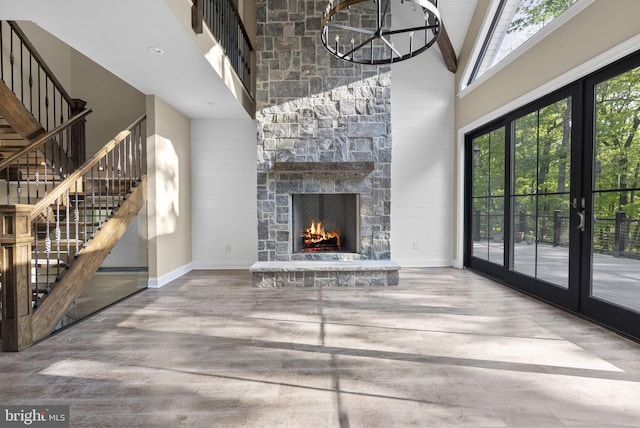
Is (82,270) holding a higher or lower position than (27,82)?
lower

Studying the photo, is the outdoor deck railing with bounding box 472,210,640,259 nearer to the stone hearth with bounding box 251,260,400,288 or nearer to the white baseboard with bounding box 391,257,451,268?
the white baseboard with bounding box 391,257,451,268

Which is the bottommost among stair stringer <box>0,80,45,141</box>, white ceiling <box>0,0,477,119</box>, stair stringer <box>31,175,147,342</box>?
stair stringer <box>31,175,147,342</box>

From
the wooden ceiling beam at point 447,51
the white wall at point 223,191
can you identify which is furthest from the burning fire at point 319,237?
the wooden ceiling beam at point 447,51

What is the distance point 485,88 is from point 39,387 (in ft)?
19.8

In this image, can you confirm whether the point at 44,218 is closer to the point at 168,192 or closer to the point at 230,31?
the point at 168,192

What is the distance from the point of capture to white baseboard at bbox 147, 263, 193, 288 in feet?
16.3

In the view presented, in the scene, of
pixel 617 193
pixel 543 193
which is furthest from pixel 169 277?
pixel 617 193

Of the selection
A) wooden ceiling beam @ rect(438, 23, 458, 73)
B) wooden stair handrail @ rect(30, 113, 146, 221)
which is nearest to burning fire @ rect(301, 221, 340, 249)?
wooden stair handrail @ rect(30, 113, 146, 221)

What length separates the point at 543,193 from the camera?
425 centimetres

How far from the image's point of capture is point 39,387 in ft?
7.32

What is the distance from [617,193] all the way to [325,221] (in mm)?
3741

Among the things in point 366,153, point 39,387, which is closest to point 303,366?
point 39,387

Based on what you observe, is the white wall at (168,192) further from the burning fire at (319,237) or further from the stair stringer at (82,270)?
the burning fire at (319,237)

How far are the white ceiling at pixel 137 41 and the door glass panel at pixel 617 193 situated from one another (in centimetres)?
390
